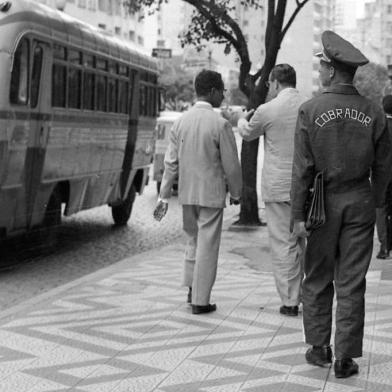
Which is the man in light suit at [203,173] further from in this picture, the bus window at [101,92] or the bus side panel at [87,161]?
the bus window at [101,92]

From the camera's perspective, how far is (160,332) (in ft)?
23.9

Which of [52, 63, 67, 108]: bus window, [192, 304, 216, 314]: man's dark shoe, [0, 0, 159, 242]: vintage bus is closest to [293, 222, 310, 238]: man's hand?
A: [192, 304, 216, 314]: man's dark shoe

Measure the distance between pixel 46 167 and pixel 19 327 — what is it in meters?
4.68

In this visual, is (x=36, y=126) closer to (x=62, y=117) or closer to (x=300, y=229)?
(x=62, y=117)

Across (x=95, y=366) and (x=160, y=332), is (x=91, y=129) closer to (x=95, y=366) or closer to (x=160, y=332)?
(x=160, y=332)

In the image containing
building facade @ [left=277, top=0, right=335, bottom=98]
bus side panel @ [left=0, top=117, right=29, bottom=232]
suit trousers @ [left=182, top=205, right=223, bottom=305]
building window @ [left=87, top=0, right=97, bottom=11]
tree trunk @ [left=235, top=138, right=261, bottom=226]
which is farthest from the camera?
building facade @ [left=277, top=0, right=335, bottom=98]

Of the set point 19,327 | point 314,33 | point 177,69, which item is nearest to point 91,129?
point 19,327

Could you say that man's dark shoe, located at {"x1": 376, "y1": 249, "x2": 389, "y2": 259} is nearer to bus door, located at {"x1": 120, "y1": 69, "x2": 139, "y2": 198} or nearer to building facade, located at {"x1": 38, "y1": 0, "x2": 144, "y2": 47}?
bus door, located at {"x1": 120, "y1": 69, "x2": 139, "y2": 198}

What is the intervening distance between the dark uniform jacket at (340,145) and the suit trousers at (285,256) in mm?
1991

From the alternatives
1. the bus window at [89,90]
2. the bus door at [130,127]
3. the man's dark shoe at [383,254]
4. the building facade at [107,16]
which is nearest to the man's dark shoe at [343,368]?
the man's dark shoe at [383,254]

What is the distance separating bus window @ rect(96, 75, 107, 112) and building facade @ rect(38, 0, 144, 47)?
55.2 metres

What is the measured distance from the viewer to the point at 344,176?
230 inches

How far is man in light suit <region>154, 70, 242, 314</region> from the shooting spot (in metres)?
7.99

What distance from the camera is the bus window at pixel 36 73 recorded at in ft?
37.6
